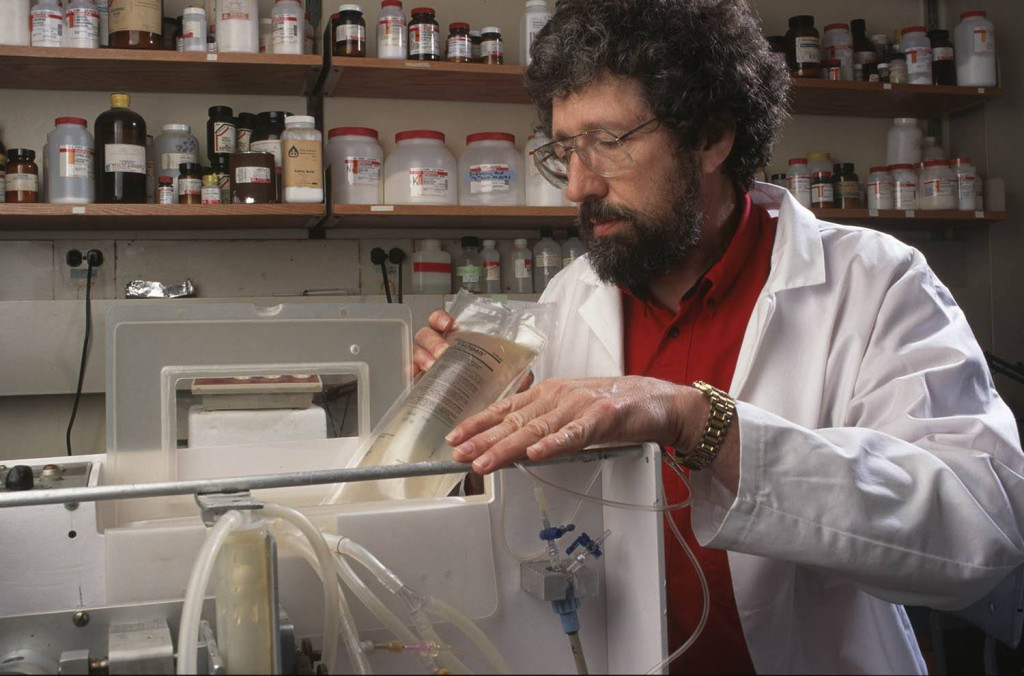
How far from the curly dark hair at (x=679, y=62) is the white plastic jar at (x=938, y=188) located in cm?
181

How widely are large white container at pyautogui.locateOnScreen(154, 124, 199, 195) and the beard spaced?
60.2 inches

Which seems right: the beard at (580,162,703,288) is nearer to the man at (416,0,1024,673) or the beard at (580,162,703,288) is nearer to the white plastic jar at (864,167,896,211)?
the man at (416,0,1024,673)

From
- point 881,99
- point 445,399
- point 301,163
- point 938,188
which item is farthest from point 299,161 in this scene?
point 938,188

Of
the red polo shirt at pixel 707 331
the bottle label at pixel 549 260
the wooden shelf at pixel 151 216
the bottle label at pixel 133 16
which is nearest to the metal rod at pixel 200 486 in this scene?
the red polo shirt at pixel 707 331

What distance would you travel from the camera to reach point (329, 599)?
718 mm

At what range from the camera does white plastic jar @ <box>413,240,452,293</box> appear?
9.04 feet

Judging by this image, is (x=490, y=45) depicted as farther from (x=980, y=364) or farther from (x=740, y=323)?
(x=980, y=364)

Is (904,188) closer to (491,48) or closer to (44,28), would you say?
(491,48)

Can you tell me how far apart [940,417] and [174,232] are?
7.08ft

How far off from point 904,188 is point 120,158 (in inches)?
89.8

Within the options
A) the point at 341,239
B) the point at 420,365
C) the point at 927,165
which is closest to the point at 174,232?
the point at 341,239

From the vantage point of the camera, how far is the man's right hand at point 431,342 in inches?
42.0

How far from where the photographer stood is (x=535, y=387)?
85 cm

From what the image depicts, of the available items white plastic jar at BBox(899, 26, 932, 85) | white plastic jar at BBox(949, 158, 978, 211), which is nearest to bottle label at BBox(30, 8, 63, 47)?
white plastic jar at BBox(899, 26, 932, 85)
